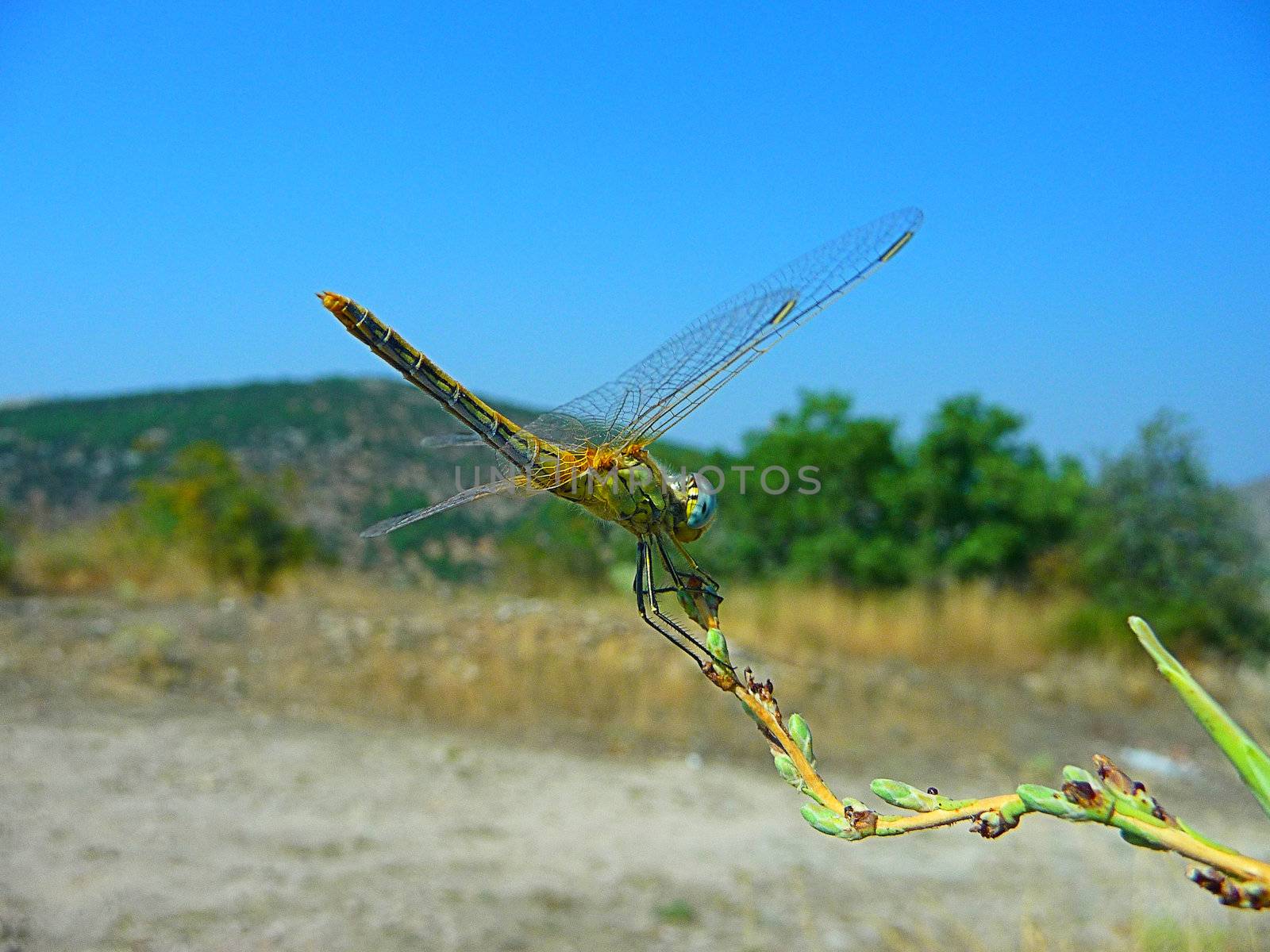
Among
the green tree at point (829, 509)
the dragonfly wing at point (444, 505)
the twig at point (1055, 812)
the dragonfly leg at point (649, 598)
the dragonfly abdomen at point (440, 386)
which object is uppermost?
the green tree at point (829, 509)

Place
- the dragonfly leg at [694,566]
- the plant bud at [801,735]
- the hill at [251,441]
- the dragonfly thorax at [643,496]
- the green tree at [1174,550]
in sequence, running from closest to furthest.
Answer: the plant bud at [801,735], the dragonfly leg at [694,566], the dragonfly thorax at [643,496], the green tree at [1174,550], the hill at [251,441]

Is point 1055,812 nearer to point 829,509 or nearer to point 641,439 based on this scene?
point 641,439

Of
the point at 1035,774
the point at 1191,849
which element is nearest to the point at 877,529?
the point at 1035,774

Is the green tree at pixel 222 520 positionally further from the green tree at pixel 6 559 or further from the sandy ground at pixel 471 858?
the sandy ground at pixel 471 858

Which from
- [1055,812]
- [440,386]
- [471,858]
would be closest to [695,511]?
[440,386]

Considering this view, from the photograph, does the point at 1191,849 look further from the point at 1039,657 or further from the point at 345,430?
the point at 345,430

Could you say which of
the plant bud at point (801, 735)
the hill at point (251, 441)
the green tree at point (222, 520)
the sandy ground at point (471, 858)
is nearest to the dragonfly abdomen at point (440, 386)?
the plant bud at point (801, 735)
